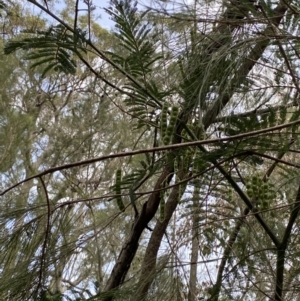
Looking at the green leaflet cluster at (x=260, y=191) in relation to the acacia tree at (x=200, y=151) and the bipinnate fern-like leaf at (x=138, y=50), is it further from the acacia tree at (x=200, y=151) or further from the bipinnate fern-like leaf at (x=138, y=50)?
the bipinnate fern-like leaf at (x=138, y=50)

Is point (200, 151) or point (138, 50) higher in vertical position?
point (138, 50)

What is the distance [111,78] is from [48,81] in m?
1.77

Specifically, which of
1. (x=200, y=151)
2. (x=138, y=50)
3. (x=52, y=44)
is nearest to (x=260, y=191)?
(x=200, y=151)

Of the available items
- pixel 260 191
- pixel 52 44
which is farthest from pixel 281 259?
pixel 52 44

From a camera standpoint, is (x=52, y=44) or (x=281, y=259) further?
(x=52, y=44)

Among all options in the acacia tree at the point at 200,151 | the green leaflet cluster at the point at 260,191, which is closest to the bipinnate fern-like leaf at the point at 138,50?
the acacia tree at the point at 200,151

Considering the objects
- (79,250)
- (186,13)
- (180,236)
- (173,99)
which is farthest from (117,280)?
(186,13)

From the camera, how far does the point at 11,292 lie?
90 centimetres

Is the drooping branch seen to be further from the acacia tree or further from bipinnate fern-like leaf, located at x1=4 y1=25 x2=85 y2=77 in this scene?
bipinnate fern-like leaf, located at x1=4 y1=25 x2=85 y2=77

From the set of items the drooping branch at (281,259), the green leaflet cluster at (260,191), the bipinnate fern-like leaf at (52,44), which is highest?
the bipinnate fern-like leaf at (52,44)

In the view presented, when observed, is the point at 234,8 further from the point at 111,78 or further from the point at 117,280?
the point at 111,78

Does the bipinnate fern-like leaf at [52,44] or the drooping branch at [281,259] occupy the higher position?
the bipinnate fern-like leaf at [52,44]

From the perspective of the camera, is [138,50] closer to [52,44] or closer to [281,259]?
[52,44]

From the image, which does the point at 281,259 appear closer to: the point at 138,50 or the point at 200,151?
the point at 200,151
